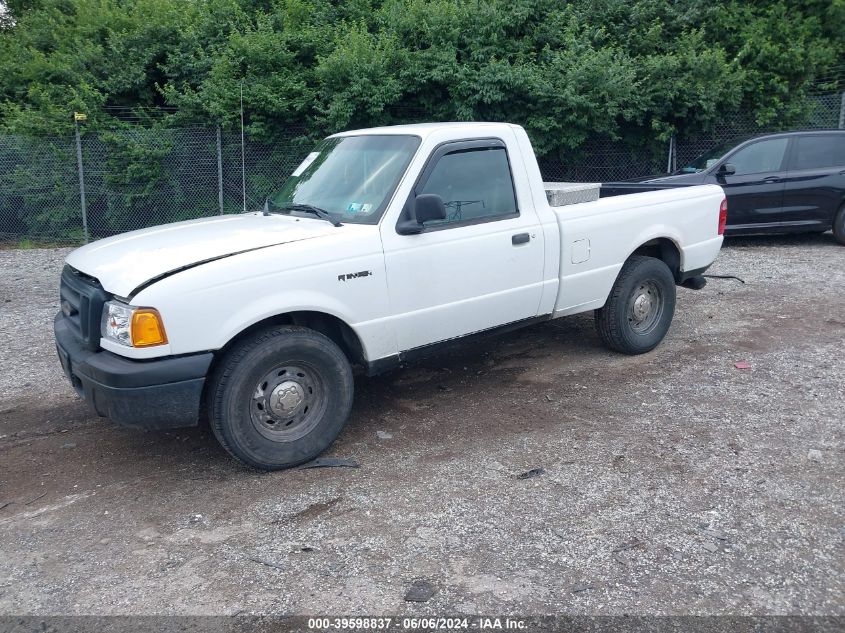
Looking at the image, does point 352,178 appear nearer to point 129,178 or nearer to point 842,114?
point 129,178

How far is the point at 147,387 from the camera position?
4.06m

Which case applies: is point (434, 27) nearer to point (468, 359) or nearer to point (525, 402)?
point (468, 359)

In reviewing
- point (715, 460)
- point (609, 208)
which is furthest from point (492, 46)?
point (715, 460)

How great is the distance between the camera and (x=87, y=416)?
5602 millimetres

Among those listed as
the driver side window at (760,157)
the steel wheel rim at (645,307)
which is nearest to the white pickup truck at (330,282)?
the steel wheel rim at (645,307)

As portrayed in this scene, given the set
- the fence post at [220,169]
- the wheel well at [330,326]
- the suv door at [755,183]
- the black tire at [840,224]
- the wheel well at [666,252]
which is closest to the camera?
the wheel well at [330,326]

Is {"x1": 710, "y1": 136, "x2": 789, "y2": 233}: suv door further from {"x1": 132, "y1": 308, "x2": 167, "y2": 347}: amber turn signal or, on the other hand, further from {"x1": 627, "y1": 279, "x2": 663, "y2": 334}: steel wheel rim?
{"x1": 132, "y1": 308, "x2": 167, "y2": 347}: amber turn signal

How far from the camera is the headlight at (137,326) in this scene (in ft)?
13.2

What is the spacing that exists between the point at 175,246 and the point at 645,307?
13.3 feet

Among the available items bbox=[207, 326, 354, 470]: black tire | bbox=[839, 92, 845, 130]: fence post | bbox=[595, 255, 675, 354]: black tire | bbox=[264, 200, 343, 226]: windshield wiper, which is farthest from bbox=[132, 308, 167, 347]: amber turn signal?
bbox=[839, 92, 845, 130]: fence post

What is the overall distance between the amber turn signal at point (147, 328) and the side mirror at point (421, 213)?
1.60m

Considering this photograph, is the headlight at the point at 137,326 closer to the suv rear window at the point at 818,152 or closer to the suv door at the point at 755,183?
the suv door at the point at 755,183

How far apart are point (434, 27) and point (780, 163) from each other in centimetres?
622

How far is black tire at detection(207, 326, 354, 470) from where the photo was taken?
4.30m
